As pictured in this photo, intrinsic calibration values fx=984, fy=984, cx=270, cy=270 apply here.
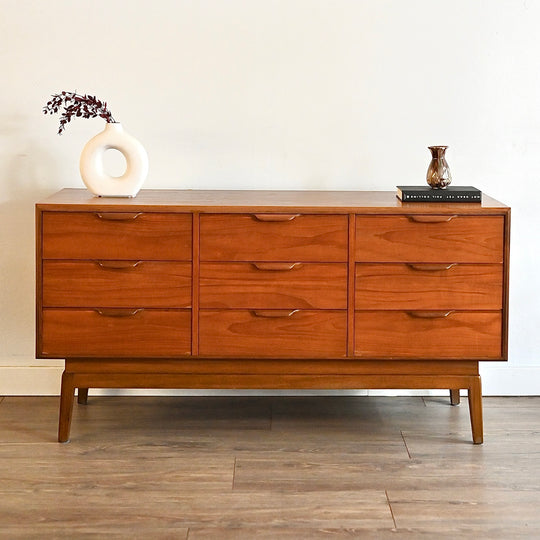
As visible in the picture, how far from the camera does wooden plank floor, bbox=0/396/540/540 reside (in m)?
2.45

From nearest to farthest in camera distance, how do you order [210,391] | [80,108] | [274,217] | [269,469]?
[269,469]
[274,217]
[80,108]
[210,391]

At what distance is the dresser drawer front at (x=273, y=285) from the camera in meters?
2.97

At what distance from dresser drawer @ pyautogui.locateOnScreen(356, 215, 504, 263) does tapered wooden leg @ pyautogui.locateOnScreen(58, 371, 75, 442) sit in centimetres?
97

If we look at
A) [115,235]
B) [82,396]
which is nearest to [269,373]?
[115,235]

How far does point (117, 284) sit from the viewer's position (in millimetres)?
2973

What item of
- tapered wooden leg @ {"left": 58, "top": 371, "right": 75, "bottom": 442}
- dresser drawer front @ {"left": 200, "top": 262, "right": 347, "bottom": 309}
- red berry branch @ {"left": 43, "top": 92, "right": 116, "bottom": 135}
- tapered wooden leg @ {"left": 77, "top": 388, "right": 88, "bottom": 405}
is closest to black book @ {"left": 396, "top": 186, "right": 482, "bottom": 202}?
dresser drawer front @ {"left": 200, "top": 262, "right": 347, "bottom": 309}

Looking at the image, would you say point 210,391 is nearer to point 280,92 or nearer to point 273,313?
point 273,313

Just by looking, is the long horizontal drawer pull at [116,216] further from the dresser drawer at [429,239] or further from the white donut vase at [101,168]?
the dresser drawer at [429,239]

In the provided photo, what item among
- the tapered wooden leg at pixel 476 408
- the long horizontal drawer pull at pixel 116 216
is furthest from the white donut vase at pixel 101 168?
the tapered wooden leg at pixel 476 408

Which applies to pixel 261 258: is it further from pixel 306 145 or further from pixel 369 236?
pixel 306 145

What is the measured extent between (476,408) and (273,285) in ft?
2.41

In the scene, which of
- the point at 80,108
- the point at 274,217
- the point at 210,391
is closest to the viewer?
the point at 274,217

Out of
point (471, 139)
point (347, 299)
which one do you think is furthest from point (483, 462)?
point (471, 139)

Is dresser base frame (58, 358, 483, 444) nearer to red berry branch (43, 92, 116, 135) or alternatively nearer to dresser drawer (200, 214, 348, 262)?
dresser drawer (200, 214, 348, 262)
